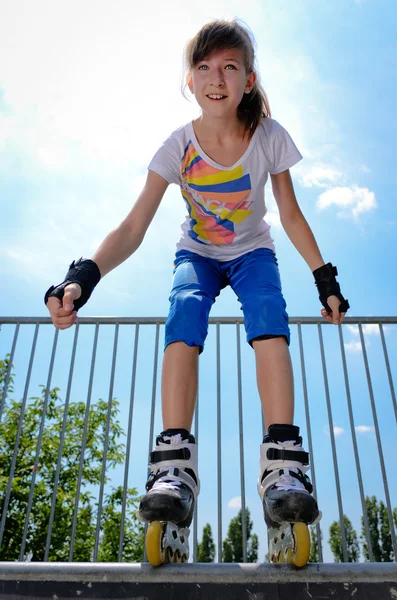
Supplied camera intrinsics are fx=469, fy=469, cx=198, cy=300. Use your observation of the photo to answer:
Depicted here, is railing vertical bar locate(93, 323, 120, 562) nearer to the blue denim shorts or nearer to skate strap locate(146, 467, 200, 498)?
the blue denim shorts

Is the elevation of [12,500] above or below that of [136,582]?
above

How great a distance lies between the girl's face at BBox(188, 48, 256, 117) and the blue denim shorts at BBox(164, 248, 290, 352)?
593 millimetres

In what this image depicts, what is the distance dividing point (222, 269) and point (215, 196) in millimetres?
313

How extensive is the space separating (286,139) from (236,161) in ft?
0.81

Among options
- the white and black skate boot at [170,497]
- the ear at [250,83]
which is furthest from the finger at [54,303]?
the ear at [250,83]

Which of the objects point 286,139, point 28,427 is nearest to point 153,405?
point 286,139

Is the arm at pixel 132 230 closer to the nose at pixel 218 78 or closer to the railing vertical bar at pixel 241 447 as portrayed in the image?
the nose at pixel 218 78

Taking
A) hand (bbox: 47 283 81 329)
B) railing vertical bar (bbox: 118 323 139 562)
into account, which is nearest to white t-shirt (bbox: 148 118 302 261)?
hand (bbox: 47 283 81 329)

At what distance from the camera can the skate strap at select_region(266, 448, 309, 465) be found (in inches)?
53.0

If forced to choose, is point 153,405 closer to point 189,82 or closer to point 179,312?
point 179,312

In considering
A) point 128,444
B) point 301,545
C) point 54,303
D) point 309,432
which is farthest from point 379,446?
point 54,303

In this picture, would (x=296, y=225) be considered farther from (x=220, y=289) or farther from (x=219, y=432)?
(x=219, y=432)

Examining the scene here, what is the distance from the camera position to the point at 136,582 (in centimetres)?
107

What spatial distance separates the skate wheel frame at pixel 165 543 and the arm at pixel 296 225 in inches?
36.7
